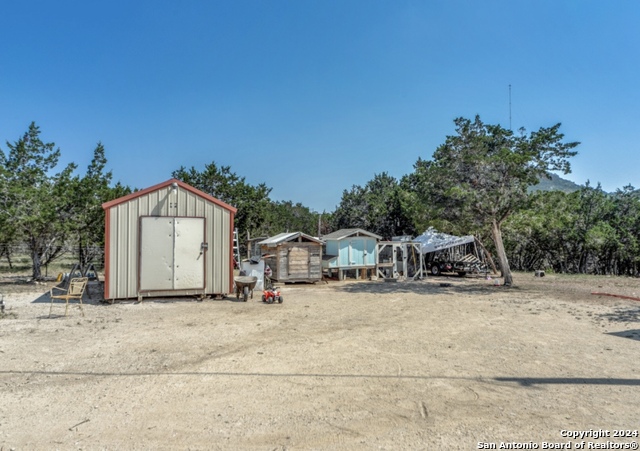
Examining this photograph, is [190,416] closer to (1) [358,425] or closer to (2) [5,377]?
(1) [358,425]

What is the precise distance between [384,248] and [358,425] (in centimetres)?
1937

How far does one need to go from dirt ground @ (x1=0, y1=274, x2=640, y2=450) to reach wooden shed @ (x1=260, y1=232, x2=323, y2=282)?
828cm

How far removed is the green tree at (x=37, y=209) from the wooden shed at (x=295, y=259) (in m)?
8.84

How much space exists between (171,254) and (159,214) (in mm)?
1308

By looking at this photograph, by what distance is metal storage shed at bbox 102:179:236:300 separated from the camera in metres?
11.4

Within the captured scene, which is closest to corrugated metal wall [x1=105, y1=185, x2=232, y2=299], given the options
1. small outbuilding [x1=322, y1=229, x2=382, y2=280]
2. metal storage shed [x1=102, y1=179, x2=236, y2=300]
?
metal storage shed [x1=102, y1=179, x2=236, y2=300]

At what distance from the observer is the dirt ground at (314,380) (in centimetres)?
357

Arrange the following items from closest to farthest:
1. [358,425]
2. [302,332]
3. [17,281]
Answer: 1. [358,425]
2. [302,332]
3. [17,281]

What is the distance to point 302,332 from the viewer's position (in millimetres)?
7781

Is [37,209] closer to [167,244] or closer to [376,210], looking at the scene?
[167,244]

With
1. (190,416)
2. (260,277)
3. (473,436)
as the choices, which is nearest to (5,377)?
(190,416)

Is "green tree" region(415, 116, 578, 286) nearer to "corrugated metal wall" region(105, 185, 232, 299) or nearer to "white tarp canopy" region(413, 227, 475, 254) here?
"white tarp canopy" region(413, 227, 475, 254)

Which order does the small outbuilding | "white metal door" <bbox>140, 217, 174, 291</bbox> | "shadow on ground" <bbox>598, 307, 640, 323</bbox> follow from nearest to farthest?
"shadow on ground" <bbox>598, 307, 640, 323</bbox>
"white metal door" <bbox>140, 217, 174, 291</bbox>
the small outbuilding

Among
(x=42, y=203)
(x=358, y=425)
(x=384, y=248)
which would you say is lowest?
(x=358, y=425)
